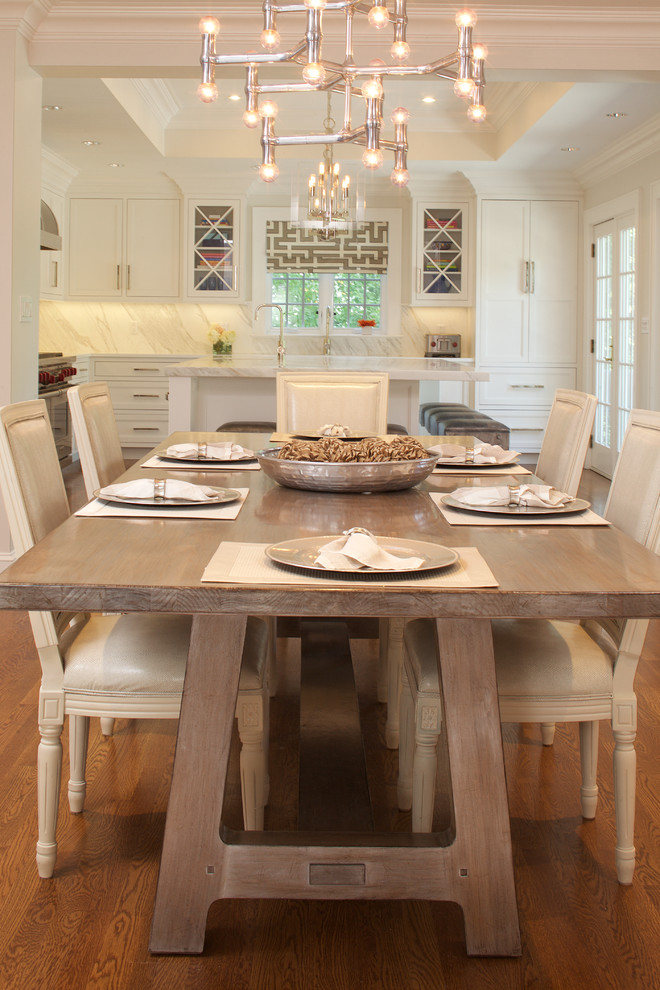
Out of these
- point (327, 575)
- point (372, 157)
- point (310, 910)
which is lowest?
point (310, 910)

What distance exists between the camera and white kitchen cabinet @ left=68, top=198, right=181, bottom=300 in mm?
8461

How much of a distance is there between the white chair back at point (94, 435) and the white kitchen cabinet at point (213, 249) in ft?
18.5

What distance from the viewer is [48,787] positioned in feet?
5.86

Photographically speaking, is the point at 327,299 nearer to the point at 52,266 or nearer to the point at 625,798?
the point at 52,266

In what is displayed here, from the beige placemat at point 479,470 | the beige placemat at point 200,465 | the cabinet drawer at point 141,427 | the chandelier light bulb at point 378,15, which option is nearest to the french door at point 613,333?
the cabinet drawer at point 141,427

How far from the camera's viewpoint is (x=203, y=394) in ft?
17.0

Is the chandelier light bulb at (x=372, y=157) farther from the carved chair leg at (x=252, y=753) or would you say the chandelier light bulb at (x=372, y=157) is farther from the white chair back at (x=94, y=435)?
the carved chair leg at (x=252, y=753)

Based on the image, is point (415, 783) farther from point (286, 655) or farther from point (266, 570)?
point (286, 655)

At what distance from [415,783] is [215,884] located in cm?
44

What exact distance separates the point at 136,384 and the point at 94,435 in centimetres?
584

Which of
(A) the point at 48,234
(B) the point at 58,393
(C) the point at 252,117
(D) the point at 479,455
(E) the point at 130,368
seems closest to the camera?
(C) the point at 252,117

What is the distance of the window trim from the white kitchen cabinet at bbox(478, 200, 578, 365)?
2.95 feet

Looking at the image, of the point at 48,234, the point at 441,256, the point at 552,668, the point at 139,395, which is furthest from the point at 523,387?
the point at 552,668

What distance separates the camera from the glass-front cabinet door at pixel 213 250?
27.6 feet
